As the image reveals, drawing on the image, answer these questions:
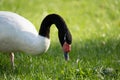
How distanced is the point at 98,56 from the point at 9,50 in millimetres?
1823

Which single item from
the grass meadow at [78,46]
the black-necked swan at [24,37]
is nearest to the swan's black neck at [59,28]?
the black-necked swan at [24,37]

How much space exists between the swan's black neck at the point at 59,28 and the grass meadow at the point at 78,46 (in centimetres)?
48

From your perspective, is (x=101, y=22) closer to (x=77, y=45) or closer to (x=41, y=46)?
(x=77, y=45)

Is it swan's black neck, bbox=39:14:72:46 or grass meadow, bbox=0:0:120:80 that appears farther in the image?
grass meadow, bbox=0:0:120:80

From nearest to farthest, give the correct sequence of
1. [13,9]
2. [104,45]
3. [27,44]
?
[27,44], [104,45], [13,9]

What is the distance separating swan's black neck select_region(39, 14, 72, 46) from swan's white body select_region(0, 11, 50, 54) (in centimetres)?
16

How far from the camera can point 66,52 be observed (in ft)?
21.4

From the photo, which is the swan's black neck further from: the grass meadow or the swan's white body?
the grass meadow

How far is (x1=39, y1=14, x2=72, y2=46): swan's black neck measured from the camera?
629 cm

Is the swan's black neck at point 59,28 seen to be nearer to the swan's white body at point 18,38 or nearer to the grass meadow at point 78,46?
the swan's white body at point 18,38

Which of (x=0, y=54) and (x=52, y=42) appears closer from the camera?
(x=0, y=54)

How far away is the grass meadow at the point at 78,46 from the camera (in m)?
6.53

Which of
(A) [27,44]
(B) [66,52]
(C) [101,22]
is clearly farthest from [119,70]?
(C) [101,22]

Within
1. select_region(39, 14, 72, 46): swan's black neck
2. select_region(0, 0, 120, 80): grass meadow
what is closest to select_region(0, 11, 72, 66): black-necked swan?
select_region(39, 14, 72, 46): swan's black neck
